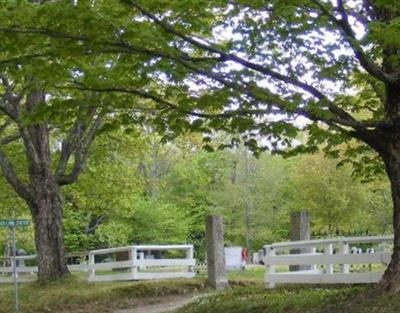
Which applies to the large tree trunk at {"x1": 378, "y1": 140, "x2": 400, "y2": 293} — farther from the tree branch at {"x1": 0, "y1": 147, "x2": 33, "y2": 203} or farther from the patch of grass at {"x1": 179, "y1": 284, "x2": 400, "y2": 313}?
the tree branch at {"x1": 0, "y1": 147, "x2": 33, "y2": 203}

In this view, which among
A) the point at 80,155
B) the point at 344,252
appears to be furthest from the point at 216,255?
the point at 80,155

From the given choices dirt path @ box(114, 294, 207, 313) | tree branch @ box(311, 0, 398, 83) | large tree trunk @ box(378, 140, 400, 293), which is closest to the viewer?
tree branch @ box(311, 0, 398, 83)

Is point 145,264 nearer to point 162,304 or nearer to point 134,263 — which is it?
point 134,263

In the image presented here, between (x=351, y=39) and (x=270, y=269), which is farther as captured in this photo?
(x=270, y=269)

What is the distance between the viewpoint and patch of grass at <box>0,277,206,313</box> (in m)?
16.2

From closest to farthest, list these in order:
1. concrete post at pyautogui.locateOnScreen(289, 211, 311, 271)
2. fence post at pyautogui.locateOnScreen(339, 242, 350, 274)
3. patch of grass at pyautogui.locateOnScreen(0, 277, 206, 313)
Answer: fence post at pyautogui.locateOnScreen(339, 242, 350, 274) → patch of grass at pyautogui.locateOnScreen(0, 277, 206, 313) → concrete post at pyautogui.locateOnScreen(289, 211, 311, 271)

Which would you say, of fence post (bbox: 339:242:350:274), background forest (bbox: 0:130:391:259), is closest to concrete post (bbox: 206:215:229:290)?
fence post (bbox: 339:242:350:274)

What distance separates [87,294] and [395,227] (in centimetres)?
930

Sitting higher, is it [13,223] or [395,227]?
[13,223]

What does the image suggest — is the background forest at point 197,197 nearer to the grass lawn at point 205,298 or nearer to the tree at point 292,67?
the grass lawn at point 205,298

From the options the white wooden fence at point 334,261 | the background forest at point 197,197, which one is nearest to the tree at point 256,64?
the white wooden fence at point 334,261

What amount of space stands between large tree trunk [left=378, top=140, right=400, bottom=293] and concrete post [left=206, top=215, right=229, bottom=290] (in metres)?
8.81

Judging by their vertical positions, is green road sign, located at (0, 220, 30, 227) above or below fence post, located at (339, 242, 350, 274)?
above

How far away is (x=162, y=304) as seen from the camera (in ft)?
54.4
